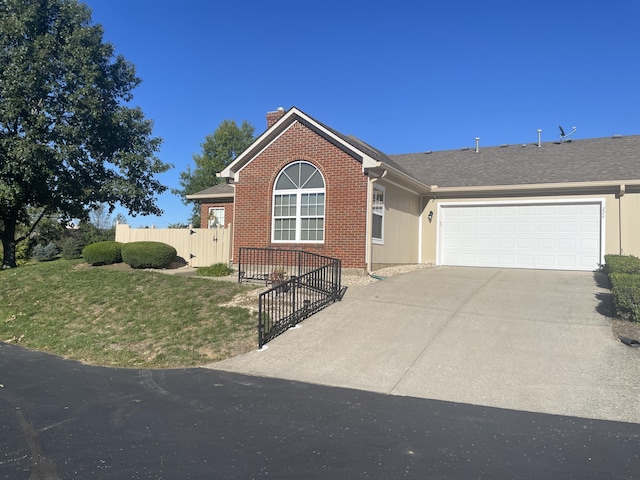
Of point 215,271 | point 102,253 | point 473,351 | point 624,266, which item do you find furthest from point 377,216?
point 102,253

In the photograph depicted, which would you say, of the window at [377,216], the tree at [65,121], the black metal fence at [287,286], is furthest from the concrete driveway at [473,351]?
the tree at [65,121]

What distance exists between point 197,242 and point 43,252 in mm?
21270

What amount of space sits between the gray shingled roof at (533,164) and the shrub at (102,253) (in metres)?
10.9

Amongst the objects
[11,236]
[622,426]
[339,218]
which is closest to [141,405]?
[622,426]

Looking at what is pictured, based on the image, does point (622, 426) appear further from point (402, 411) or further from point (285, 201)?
point (285, 201)

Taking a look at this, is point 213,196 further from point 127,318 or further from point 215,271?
point 127,318

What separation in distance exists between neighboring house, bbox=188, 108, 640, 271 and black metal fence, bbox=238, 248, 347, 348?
0.48m

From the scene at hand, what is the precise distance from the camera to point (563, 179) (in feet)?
49.4

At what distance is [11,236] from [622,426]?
21.7 metres

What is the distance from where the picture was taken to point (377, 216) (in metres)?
14.0

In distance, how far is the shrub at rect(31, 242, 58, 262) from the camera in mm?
32578

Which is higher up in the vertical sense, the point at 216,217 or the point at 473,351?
the point at 216,217

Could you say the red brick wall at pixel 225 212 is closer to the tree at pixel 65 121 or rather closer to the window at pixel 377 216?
the tree at pixel 65 121

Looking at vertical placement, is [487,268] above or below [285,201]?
below
